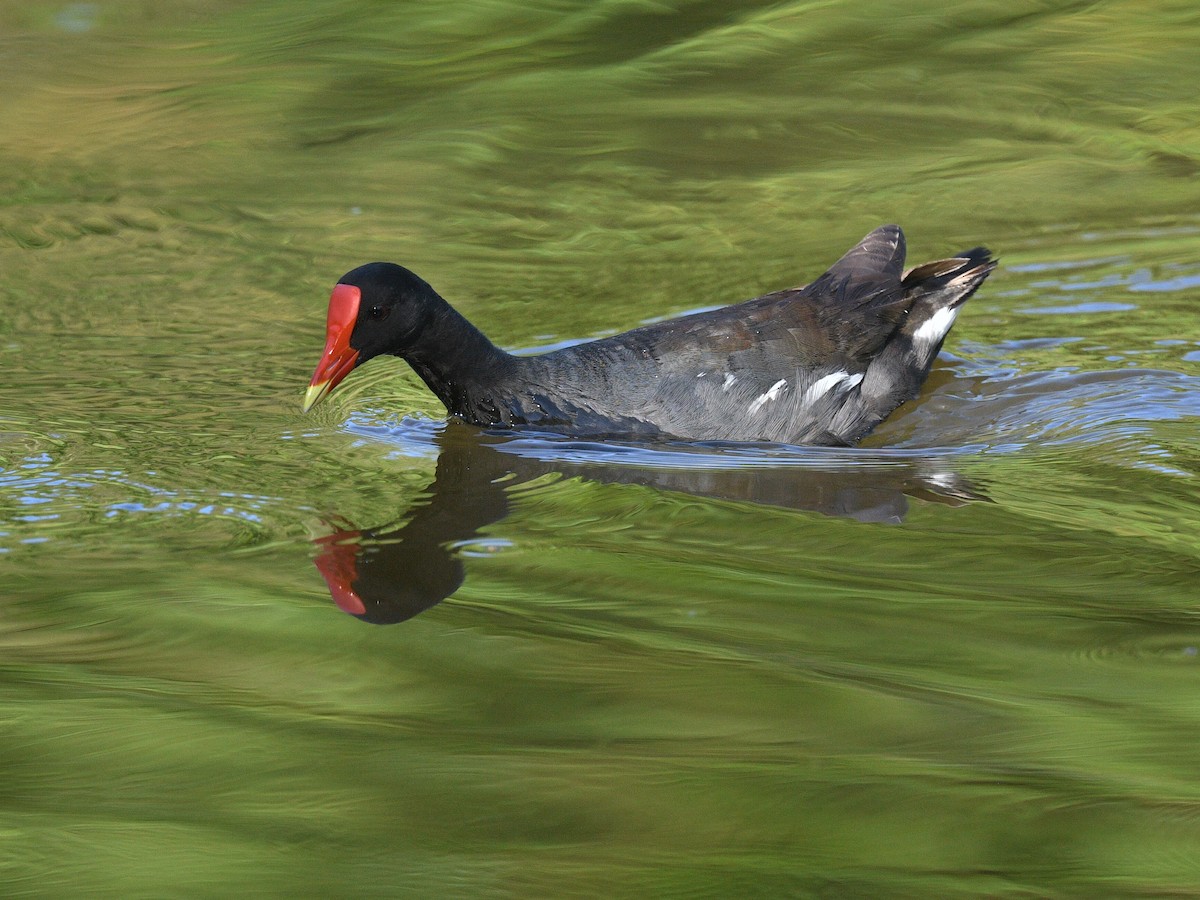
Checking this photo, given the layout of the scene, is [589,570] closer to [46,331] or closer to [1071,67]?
[46,331]

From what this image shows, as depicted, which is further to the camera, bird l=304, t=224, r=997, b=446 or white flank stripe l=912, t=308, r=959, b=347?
white flank stripe l=912, t=308, r=959, b=347

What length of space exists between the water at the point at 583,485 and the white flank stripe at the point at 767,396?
0.28 m

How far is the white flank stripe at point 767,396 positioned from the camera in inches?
227

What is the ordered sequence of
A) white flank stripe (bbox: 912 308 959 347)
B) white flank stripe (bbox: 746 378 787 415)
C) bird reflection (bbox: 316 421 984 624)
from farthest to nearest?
white flank stripe (bbox: 912 308 959 347)
white flank stripe (bbox: 746 378 787 415)
bird reflection (bbox: 316 421 984 624)

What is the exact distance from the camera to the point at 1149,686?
3230 millimetres

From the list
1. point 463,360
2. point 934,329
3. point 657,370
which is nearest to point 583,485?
point 657,370

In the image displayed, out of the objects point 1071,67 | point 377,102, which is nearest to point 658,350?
point 377,102

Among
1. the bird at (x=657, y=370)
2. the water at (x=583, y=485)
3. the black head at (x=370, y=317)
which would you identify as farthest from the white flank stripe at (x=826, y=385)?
the black head at (x=370, y=317)

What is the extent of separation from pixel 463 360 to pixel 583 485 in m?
1.01

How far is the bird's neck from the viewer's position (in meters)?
5.80

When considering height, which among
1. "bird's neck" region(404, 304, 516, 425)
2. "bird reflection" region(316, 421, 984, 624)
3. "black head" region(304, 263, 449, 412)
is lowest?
"bird reflection" region(316, 421, 984, 624)

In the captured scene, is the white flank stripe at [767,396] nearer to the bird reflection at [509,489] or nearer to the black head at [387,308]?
the bird reflection at [509,489]

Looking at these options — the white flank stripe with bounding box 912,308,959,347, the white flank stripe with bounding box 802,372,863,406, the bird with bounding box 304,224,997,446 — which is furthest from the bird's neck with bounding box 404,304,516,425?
the white flank stripe with bounding box 912,308,959,347

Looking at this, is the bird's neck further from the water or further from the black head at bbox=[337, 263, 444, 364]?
the water
